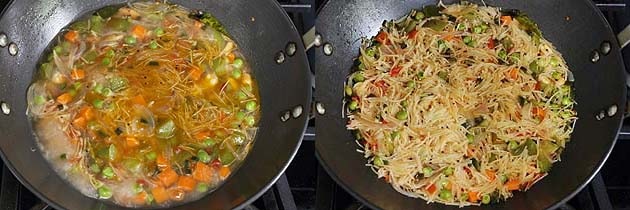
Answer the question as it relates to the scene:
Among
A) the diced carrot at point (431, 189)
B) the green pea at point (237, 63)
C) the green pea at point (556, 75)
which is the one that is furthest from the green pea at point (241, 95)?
the green pea at point (556, 75)

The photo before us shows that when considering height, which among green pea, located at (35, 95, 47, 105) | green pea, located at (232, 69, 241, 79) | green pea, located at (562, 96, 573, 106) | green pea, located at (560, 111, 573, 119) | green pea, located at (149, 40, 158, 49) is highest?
green pea, located at (149, 40, 158, 49)

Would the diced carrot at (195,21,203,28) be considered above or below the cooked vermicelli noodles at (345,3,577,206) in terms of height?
above

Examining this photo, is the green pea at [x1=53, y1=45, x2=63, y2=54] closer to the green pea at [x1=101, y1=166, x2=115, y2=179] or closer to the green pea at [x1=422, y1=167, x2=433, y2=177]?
the green pea at [x1=101, y1=166, x2=115, y2=179]

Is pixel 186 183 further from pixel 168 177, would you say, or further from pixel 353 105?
pixel 353 105

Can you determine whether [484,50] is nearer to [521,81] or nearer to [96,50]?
[521,81]

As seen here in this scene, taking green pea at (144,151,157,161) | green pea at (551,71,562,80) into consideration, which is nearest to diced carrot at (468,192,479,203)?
green pea at (551,71,562,80)

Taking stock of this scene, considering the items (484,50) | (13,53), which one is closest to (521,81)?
(484,50)

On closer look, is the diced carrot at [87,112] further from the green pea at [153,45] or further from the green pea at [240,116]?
the green pea at [240,116]
